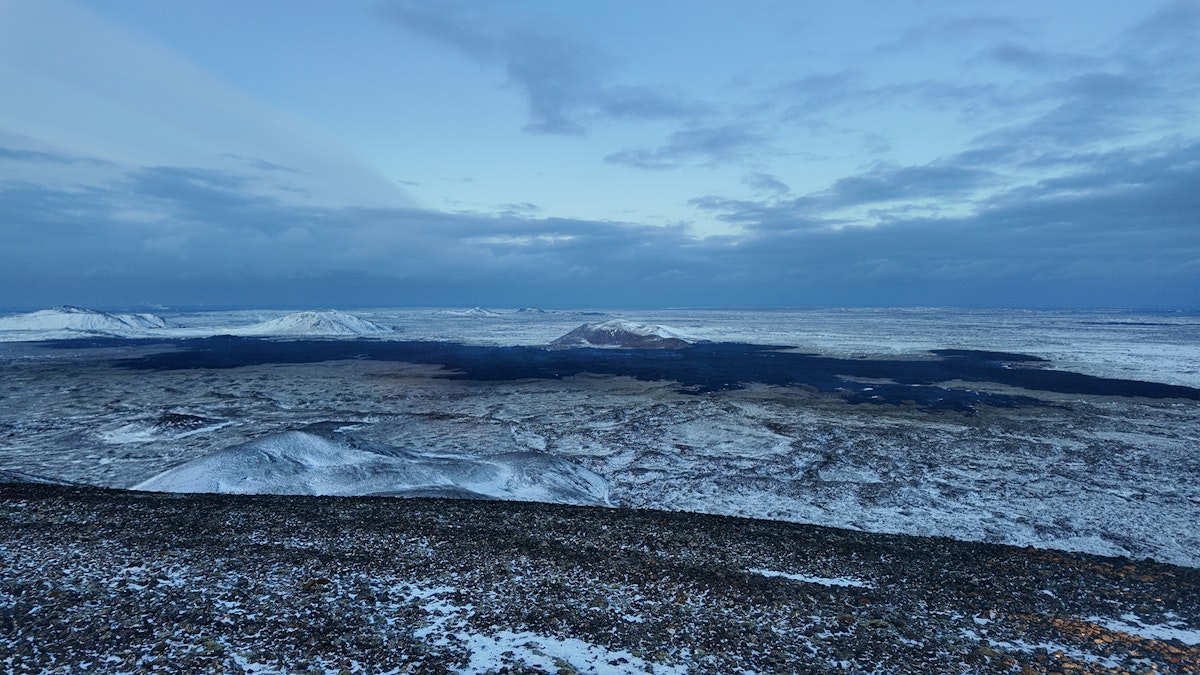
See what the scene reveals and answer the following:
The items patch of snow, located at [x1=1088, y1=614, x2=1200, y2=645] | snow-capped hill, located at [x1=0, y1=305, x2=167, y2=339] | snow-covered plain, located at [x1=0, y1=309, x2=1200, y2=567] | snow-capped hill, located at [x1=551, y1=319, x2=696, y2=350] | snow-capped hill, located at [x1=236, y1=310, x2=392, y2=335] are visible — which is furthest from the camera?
snow-capped hill, located at [x1=0, y1=305, x2=167, y2=339]

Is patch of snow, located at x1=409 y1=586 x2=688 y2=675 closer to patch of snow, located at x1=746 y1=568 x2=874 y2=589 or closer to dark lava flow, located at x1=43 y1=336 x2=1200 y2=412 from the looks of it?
patch of snow, located at x1=746 y1=568 x2=874 y2=589

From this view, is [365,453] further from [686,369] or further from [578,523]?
[686,369]

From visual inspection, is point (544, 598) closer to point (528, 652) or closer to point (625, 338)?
point (528, 652)

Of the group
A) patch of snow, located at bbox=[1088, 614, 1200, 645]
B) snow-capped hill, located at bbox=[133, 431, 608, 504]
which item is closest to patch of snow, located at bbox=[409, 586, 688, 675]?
patch of snow, located at bbox=[1088, 614, 1200, 645]

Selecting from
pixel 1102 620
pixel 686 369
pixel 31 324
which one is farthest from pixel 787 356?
pixel 31 324

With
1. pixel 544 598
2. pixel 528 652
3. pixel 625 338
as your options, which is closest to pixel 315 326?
pixel 625 338

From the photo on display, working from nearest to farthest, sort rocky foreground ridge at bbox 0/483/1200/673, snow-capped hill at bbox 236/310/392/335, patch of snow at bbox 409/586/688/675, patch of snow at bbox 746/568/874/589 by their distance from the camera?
patch of snow at bbox 409/586/688/675, rocky foreground ridge at bbox 0/483/1200/673, patch of snow at bbox 746/568/874/589, snow-capped hill at bbox 236/310/392/335

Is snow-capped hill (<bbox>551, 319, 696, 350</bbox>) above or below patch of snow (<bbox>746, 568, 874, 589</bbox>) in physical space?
above
